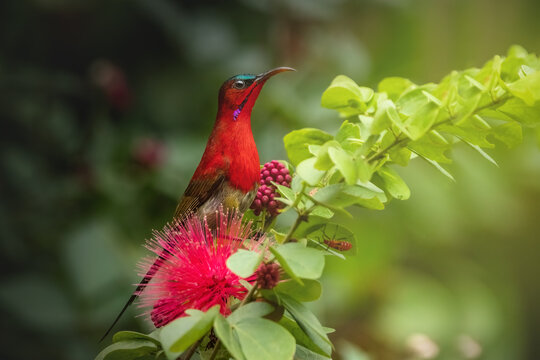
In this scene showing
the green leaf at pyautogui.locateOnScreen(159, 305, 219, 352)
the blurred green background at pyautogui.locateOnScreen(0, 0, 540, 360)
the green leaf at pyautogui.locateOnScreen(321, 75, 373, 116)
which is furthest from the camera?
the blurred green background at pyautogui.locateOnScreen(0, 0, 540, 360)

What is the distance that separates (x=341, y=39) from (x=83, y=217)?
1006mm

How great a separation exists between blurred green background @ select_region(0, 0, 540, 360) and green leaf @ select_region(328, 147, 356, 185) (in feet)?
2.53

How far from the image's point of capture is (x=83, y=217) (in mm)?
1484

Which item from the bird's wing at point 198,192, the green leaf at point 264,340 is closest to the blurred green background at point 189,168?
the bird's wing at point 198,192

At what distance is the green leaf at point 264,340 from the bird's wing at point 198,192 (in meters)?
0.19

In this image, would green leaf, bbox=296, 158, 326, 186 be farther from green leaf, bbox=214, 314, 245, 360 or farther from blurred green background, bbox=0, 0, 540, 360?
blurred green background, bbox=0, 0, 540, 360

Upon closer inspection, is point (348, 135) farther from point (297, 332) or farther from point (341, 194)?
point (297, 332)

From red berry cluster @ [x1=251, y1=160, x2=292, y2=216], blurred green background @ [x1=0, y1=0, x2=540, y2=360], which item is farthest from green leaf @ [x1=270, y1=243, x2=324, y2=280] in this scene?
blurred green background @ [x1=0, y1=0, x2=540, y2=360]

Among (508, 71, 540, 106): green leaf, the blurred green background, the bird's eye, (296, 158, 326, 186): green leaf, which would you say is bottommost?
the blurred green background

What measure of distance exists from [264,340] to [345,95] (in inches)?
7.7

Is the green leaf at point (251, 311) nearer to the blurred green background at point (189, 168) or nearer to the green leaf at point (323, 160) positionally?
the green leaf at point (323, 160)

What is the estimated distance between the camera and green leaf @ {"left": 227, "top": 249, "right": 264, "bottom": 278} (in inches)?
14.1

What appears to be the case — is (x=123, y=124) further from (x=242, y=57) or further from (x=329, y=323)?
(x=329, y=323)

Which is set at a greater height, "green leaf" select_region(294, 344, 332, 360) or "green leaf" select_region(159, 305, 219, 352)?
"green leaf" select_region(159, 305, 219, 352)
